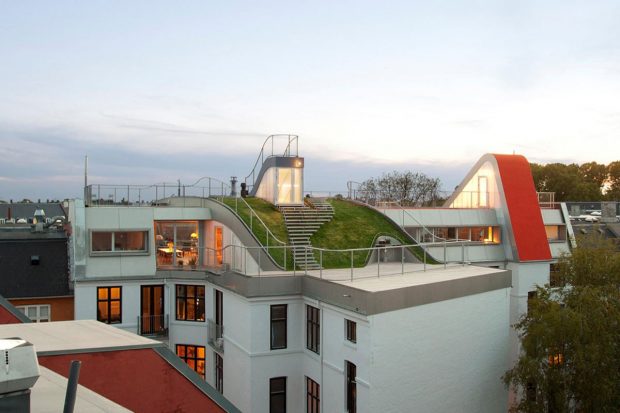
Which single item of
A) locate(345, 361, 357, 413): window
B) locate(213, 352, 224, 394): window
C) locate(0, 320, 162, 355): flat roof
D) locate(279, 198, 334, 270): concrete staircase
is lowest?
locate(213, 352, 224, 394): window

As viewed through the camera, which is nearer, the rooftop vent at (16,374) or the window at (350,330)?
the rooftop vent at (16,374)

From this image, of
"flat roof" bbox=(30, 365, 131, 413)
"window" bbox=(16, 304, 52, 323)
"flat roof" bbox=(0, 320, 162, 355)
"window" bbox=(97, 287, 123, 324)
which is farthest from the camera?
"window" bbox=(16, 304, 52, 323)

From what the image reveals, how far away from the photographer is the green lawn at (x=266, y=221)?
22.4 m

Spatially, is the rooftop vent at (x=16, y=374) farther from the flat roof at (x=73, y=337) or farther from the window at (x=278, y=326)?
the window at (x=278, y=326)

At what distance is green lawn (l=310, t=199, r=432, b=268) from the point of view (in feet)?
77.4

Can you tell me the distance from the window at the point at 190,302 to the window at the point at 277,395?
5872mm

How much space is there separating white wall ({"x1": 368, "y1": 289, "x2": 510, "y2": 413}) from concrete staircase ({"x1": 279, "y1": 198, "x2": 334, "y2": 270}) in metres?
5.62

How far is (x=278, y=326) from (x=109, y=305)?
336 inches

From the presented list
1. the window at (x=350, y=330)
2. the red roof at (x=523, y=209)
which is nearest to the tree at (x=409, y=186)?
the red roof at (x=523, y=209)

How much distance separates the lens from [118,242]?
25.0 meters

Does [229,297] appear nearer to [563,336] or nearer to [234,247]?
[234,247]

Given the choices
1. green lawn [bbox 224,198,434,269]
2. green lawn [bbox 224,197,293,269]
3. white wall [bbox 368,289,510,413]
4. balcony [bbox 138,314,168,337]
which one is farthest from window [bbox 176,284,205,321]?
white wall [bbox 368,289,510,413]

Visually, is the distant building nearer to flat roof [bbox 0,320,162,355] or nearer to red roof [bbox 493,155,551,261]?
flat roof [bbox 0,320,162,355]

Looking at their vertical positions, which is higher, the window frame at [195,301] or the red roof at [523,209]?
the red roof at [523,209]
